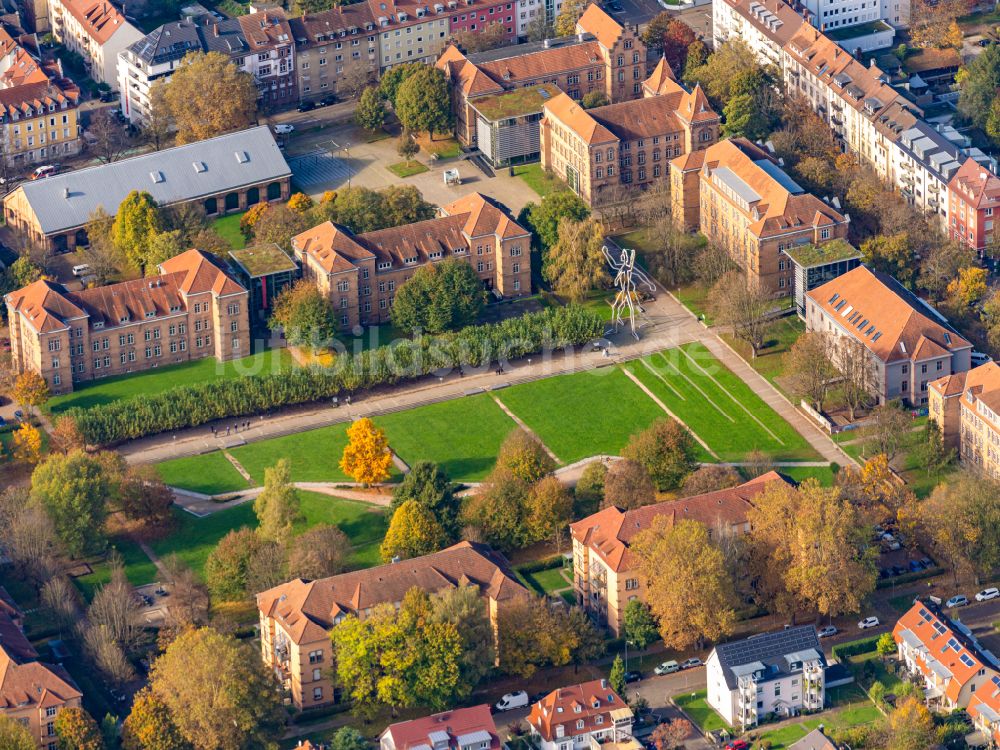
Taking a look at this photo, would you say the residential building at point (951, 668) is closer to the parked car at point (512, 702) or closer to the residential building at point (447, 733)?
the parked car at point (512, 702)

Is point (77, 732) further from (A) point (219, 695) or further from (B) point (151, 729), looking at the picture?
(A) point (219, 695)

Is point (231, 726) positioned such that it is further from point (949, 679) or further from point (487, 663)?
point (949, 679)

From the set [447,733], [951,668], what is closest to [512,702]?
[447,733]

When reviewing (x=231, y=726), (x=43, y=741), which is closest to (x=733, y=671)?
(x=231, y=726)

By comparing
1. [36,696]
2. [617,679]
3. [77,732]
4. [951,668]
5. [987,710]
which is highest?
[36,696]

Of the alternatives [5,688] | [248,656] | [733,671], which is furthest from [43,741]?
[733,671]

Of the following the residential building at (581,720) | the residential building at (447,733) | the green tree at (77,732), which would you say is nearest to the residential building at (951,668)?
the residential building at (581,720)

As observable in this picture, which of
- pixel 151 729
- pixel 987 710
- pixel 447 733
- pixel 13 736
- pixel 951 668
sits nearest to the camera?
pixel 13 736
